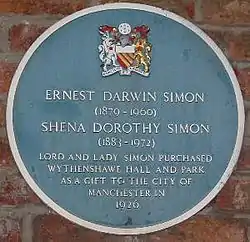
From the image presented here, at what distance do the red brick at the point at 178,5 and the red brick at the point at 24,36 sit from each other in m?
0.21

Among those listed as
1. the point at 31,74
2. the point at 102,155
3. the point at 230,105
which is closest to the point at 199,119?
the point at 230,105

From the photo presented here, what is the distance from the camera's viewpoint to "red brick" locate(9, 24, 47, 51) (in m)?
2.91

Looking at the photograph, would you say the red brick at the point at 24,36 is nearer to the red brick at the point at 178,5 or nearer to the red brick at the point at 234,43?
the red brick at the point at 178,5

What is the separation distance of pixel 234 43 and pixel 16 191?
76cm

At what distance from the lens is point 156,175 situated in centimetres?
290

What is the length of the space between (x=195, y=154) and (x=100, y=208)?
0.31m

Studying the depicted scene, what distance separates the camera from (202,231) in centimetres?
291

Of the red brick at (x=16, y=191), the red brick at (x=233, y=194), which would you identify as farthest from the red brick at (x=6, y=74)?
the red brick at (x=233, y=194)

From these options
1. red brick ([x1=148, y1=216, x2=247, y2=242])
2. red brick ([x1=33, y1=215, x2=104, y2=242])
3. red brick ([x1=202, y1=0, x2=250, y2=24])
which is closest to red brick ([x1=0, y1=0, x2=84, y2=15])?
red brick ([x1=202, y1=0, x2=250, y2=24])

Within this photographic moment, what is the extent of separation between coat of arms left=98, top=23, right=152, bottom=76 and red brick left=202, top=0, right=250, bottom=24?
0.18 metres

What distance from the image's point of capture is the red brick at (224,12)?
2.92 metres

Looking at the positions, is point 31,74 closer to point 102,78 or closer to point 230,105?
point 102,78

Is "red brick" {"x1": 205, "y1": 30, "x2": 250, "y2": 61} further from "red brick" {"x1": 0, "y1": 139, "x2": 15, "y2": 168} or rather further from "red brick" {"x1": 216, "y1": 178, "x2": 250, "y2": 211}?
"red brick" {"x1": 0, "y1": 139, "x2": 15, "y2": 168}

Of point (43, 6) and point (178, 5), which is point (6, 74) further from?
point (178, 5)
